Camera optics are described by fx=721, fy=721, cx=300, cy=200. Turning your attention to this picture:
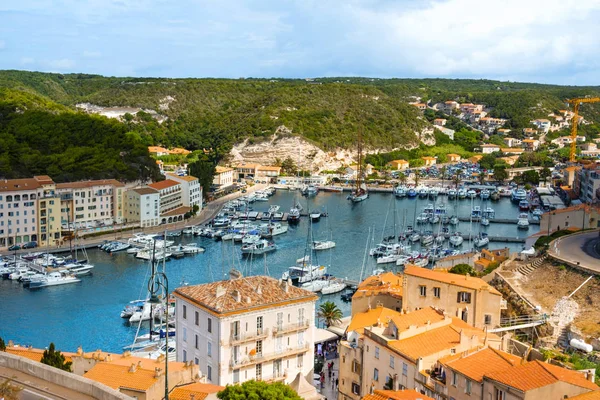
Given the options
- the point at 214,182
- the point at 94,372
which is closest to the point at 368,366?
the point at 94,372

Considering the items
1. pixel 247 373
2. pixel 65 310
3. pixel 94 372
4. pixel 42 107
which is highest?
pixel 42 107

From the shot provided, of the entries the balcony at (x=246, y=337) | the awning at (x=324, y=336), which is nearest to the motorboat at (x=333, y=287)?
the awning at (x=324, y=336)

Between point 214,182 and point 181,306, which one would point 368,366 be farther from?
point 214,182

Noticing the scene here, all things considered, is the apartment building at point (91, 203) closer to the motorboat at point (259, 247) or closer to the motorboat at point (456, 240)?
the motorboat at point (259, 247)

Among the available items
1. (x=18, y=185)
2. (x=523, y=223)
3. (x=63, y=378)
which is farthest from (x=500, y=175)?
(x=63, y=378)

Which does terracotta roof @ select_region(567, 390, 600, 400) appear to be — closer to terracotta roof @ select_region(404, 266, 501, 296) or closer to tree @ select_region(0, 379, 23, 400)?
terracotta roof @ select_region(404, 266, 501, 296)
